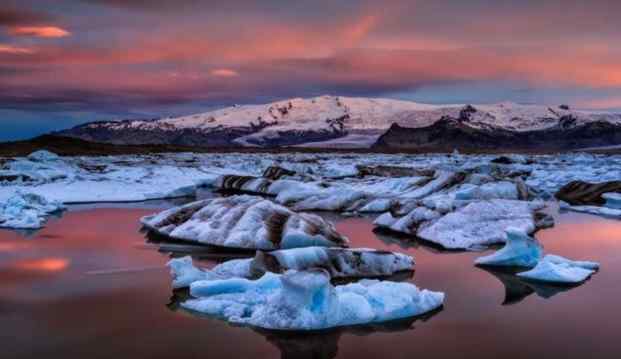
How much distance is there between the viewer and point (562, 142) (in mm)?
105000

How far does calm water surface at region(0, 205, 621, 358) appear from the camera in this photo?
517 cm

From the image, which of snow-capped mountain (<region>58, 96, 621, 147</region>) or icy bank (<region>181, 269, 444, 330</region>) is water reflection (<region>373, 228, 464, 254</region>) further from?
snow-capped mountain (<region>58, 96, 621, 147</region>)

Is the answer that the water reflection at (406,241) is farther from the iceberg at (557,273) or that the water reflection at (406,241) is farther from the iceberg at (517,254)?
the iceberg at (557,273)

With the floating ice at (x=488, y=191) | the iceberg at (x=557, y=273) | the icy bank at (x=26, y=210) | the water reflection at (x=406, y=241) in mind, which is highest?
the floating ice at (x=488, y=191)

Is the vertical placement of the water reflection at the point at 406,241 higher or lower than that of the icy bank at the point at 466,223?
lower

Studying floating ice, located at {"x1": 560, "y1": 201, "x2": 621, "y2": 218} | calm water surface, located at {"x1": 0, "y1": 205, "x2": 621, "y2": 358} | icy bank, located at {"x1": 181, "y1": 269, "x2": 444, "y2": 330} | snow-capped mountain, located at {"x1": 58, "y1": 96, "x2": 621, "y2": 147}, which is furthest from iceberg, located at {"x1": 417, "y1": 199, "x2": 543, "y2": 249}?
snow-capped mountain, located at {"x1": 58, "y1": 96, "x2": 621, "y2": 147}

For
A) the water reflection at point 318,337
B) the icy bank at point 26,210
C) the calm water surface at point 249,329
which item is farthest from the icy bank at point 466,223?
the icy bank at point 26,210

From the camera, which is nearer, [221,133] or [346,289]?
[346,289]

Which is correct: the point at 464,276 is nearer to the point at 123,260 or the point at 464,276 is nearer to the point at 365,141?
the point at 123,260

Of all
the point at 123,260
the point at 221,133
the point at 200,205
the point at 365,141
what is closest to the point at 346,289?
the point at 123,260

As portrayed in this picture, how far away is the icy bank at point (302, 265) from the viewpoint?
6993 millimetres

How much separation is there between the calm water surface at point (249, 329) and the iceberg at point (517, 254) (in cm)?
40

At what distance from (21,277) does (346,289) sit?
421 centimetres

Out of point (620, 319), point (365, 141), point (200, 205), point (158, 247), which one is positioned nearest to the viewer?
point (620, 319)
